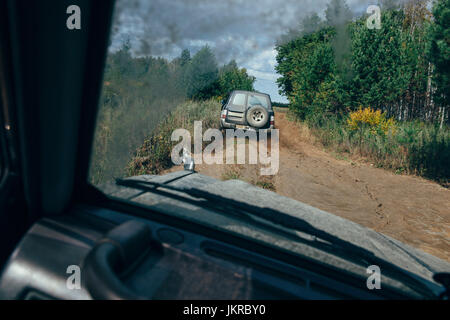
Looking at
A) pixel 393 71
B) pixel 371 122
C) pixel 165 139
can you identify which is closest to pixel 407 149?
pixel 371 122

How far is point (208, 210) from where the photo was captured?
1.47m

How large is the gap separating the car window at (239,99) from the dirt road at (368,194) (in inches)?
107

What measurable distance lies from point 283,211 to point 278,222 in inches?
9.8

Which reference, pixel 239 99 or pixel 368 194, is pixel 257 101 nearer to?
pixel 239 99

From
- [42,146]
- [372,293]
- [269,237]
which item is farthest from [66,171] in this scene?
[372,293]

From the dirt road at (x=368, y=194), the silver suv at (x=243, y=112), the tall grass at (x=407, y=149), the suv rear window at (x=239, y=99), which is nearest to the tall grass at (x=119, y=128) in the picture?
the dirt road at (x=368, y=194)

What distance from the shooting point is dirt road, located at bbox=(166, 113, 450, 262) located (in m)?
6.61

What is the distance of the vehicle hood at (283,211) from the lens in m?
1.37

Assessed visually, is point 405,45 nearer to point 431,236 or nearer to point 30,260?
point 431,236

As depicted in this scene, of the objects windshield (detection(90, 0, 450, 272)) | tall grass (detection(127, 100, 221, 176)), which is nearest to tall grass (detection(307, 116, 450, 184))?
windshield (detection(90, 0, 450, 272))

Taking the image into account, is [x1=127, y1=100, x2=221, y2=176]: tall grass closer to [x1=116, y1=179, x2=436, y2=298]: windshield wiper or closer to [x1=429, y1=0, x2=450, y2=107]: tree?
[x1=116, y1=179, x2=436, y2=298]: windshield wiper

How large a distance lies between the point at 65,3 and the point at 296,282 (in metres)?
1.16

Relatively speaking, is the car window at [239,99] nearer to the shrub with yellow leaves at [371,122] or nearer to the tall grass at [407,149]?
the tall grass at [407,149]

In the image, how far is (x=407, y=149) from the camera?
1195 cm
